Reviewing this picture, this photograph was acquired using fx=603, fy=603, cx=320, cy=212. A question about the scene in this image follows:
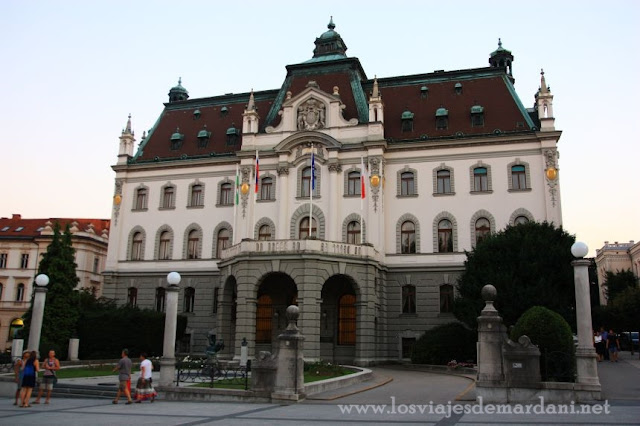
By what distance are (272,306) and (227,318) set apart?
3.27m

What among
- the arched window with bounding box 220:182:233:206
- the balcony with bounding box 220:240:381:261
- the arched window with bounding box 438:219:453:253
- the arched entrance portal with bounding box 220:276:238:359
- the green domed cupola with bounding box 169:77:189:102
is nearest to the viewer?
the balcony with bounding box 220:240:381:261

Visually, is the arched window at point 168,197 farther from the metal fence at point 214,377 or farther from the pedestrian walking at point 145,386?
the pedestrian walking at point 145,386

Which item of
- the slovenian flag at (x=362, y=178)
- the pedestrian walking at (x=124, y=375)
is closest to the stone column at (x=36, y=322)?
the pedestrian walking at (x=124, y=375)

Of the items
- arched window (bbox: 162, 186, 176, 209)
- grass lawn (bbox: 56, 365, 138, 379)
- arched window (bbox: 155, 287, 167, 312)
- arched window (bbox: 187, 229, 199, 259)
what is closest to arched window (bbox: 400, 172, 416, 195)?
arched window (bbox: 187, 229, 199, 259)

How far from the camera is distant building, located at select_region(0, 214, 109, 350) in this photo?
2744 inches

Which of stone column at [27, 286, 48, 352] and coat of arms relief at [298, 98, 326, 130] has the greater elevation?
coat of arms relief at [298, 98, 326, 130]

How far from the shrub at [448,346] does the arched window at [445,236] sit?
22.5ft

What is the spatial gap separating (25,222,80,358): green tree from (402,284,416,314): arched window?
74.8 feet

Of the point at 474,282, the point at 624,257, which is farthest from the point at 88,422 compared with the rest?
the point at 624,257

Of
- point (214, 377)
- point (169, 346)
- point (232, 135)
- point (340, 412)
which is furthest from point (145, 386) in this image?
point (232, 135)

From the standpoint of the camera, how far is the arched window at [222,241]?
47.4 metres

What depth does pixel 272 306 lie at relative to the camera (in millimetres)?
42375

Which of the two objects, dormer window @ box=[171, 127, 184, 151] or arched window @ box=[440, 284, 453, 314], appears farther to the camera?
dormer window @ box=[171, 127, 184, 151]

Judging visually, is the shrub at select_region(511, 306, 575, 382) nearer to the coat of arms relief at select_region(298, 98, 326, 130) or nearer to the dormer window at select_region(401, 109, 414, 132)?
the dormer window at select_region(401, 109, 414, 132)
